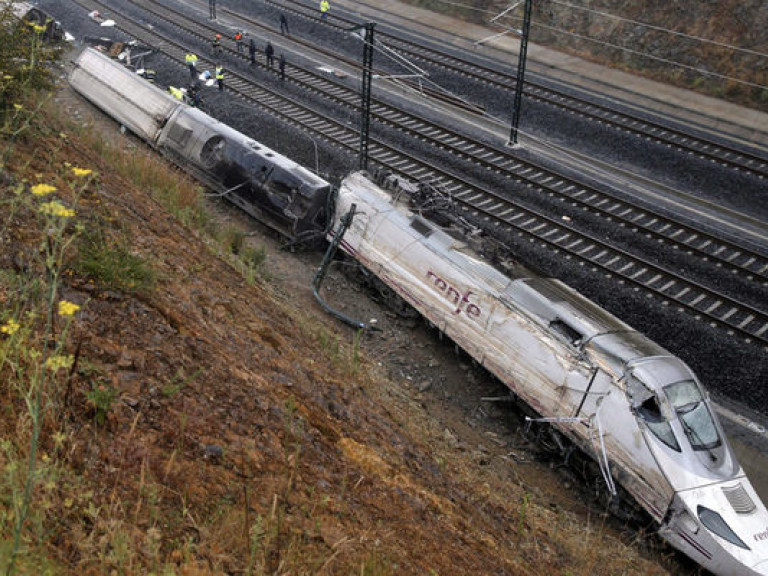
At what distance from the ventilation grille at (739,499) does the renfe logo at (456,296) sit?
17.8 feet

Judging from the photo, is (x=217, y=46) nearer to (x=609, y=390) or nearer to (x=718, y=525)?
(x=609, y=390)

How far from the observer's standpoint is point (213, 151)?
21.0 metres

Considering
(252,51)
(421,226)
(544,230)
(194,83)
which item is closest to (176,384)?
(421,226)

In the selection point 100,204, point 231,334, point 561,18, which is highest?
point 561,18

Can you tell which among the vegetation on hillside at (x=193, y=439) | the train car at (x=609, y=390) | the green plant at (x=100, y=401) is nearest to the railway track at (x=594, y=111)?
the train car at (x=609, y=390)

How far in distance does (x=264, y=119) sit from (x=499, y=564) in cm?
2092

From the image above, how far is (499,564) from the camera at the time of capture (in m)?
8.23

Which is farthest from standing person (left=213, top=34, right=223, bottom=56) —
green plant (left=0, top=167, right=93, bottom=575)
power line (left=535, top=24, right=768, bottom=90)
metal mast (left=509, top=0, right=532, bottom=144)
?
green plant (left=0, top=167, right=93, bottom=575)

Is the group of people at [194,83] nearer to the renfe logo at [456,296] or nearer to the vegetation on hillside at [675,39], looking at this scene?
the renfe logo at [456,296]

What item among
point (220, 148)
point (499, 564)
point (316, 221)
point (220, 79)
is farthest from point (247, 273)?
point (220, 79)

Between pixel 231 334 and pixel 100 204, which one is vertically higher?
pixel 100 204

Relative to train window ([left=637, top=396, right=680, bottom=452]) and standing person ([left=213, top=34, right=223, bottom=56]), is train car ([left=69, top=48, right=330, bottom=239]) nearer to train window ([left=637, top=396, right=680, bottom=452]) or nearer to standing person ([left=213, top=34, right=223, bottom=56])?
standing person ([left=213, top=34, right=223, bottom=56])

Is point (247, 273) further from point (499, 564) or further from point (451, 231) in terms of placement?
point (499, 564)

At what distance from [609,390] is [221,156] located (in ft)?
43.5
